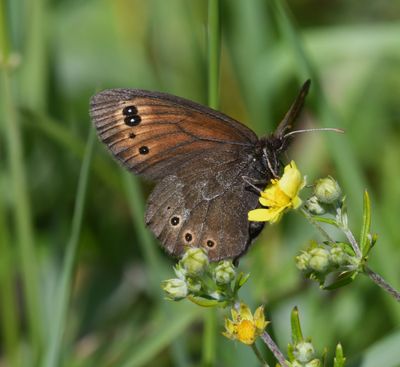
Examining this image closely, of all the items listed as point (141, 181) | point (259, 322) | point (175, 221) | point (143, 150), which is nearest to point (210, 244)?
point (175, 221)

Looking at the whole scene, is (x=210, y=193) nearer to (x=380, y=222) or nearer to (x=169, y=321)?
(x=169, y=321)

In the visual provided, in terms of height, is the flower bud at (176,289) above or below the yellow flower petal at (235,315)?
above

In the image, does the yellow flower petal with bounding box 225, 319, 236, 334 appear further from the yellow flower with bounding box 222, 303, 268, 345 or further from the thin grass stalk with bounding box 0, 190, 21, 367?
the thin grass stalk with bounding box 0, 190, 21, 367

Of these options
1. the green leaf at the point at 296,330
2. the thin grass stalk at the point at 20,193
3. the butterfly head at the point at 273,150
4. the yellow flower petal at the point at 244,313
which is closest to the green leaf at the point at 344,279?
the green leaf at the point at 296,330

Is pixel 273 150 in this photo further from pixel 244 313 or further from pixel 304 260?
pixel 244 313

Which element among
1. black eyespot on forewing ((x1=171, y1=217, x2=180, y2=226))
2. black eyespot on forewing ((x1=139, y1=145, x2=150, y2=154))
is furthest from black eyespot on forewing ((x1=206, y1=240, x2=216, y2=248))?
black eyespot on forewing ((x1=139, y1=145, x2=150, y2=154))

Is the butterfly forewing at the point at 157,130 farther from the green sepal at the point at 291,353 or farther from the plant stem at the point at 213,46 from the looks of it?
the green sepal at the point at 291,353
